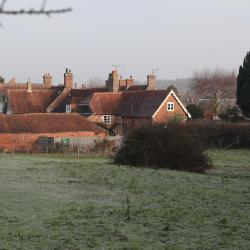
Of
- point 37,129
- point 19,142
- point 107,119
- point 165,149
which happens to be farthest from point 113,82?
point 165,149

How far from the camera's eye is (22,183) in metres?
20.6

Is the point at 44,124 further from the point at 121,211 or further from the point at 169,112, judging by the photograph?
the point at 121,211

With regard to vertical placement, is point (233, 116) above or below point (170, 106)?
below

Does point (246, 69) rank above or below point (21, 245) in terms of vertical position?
above

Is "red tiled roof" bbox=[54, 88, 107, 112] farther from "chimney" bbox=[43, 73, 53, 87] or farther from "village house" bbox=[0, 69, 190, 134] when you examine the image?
"chimney" bbox=[43, 73, 53, 87]

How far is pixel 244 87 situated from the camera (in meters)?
55.2

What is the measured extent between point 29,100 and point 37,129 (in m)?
19.2

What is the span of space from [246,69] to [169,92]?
325 inches

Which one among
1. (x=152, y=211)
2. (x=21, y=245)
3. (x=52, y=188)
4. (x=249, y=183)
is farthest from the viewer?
(x=249, y=183)

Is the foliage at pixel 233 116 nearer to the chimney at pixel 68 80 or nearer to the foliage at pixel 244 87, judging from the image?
the foliage at pixel 244 87

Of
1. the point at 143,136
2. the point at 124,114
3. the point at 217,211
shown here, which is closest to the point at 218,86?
the point at 124,114

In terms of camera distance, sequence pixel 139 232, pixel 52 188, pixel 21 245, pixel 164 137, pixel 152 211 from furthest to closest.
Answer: pixel 164 137, pixel 52 188, pixel 152 211, pixel 139 232, pixel 21 245

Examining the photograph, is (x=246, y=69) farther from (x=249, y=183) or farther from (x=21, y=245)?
(x=21, y=245)

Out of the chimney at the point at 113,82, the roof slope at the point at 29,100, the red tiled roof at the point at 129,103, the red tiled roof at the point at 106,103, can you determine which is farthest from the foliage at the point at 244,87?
the roof slope at the point at 29,100
